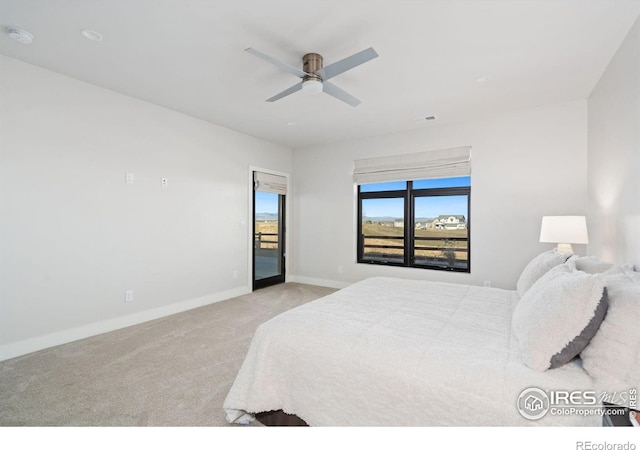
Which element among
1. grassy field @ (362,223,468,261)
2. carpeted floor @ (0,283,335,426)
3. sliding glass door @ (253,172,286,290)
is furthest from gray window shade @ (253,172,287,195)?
carpeted floor @ (0,283,335,426)

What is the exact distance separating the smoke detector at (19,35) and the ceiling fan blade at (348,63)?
2.20m

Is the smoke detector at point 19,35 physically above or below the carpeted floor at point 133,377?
above

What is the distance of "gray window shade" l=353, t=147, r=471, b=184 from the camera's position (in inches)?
165

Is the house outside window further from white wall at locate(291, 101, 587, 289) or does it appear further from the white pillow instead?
the white pillow

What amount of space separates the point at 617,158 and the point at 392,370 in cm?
273

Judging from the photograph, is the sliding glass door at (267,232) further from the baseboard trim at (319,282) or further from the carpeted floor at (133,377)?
the carpeted floor at (133,377)

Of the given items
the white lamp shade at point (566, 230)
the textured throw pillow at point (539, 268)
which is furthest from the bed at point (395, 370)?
the white lamp shade at point (566, 230)

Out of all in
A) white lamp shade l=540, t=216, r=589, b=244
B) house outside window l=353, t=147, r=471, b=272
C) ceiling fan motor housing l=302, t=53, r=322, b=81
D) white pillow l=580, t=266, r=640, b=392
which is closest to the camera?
white pillow l=580, t=266, r=640, b=392

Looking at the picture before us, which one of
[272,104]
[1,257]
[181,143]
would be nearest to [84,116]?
[181,143]

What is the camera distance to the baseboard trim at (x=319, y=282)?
5.27 metres

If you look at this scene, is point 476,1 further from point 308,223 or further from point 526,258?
point 308,223

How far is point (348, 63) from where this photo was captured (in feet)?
7.04

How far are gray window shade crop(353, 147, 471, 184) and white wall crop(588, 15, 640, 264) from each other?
4.46 feet

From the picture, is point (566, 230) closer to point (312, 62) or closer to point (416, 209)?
point (416, 209)
